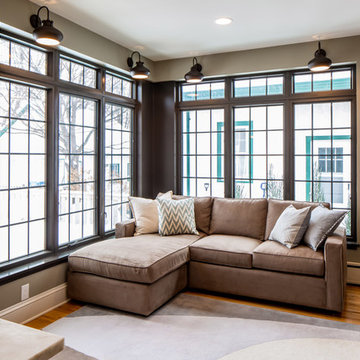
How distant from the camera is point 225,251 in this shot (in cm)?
351

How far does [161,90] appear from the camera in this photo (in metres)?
4.95

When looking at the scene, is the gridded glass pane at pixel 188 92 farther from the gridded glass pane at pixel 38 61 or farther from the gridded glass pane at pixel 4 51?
the gridded glass pane at pixel 4 51

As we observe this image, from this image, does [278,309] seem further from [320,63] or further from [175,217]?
[320,63]

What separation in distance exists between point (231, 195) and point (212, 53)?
1.84 m

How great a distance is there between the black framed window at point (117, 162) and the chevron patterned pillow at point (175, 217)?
64 cm

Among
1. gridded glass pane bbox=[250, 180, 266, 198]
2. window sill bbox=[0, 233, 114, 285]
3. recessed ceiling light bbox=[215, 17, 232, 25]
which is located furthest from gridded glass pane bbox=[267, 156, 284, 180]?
window sill bbox=[0, 233, 114, 285]

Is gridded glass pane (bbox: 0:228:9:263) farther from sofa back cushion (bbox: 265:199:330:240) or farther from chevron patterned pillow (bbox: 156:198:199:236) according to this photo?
sofa back cushion (bbox: 265:199:330:240)

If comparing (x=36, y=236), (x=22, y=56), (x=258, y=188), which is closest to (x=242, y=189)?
(x=258, y=188)

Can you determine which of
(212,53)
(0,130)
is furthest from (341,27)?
(0,130)

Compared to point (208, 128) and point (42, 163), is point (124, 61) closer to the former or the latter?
point (208, 128)

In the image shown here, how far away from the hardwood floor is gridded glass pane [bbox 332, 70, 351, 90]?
2.30 meters

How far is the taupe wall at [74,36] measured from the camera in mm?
2867

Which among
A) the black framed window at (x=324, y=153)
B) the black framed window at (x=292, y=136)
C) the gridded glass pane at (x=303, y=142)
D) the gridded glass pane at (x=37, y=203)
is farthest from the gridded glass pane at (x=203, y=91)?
the gridded glass pane at (x=37, y=203)

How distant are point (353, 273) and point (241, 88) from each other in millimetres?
2577
